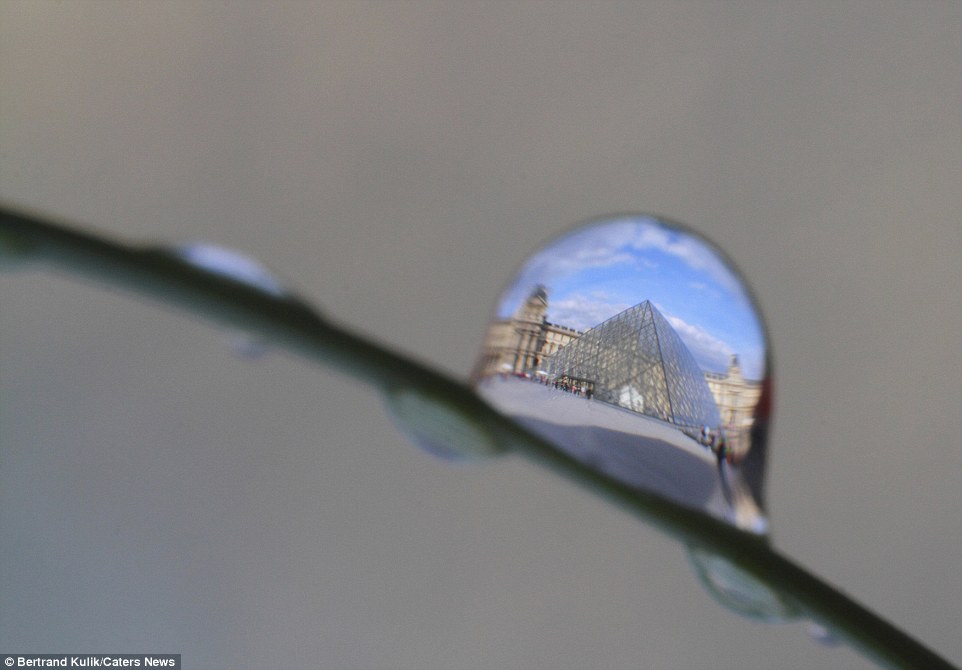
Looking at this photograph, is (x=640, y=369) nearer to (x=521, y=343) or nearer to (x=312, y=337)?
(x=521, y=343)

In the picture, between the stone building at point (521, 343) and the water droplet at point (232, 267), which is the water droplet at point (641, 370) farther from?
the water droplet at point (232, 267)

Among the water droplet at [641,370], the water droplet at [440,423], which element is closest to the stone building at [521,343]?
the water droplet at [641,370]

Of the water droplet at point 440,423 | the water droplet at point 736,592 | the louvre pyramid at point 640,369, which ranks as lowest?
the water droplet at point 736,592

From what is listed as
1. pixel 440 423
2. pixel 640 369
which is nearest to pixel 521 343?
pixel 640 369

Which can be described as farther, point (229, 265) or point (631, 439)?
point (631, 439)

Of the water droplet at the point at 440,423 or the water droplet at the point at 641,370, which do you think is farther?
the water droplet at the point at 641,370
